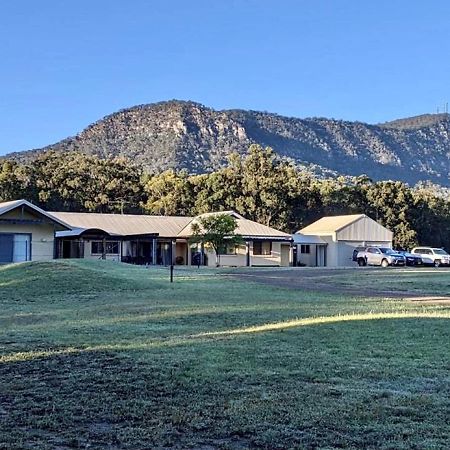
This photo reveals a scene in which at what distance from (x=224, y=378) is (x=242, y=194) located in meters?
61.5

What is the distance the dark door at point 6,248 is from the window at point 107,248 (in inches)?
490

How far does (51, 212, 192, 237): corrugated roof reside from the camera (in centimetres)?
5222

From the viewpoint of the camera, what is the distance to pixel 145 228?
53.9 metres

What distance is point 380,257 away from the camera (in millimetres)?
50281

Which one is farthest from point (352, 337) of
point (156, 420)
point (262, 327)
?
point (156, 420)

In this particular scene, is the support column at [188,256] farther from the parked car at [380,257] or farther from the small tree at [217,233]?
the parked car at [380,257]

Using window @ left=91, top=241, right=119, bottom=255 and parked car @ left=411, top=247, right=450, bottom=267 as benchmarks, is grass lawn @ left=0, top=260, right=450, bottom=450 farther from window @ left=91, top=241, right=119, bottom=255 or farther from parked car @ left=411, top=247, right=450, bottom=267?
parked car @ left=411, top=247, right=450, bottom=267

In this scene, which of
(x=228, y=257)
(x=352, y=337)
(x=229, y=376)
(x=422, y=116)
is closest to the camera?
(x=229, y=376)

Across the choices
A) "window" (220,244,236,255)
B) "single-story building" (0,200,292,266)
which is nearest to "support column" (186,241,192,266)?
"single-story building" (0,200,292,266)

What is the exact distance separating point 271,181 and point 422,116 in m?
117

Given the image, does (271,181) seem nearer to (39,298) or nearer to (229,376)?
(39,298)

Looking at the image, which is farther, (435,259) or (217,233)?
(435,259)

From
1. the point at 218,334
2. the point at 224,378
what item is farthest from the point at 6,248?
the point at 224,378

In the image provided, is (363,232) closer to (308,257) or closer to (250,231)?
(308,257)
